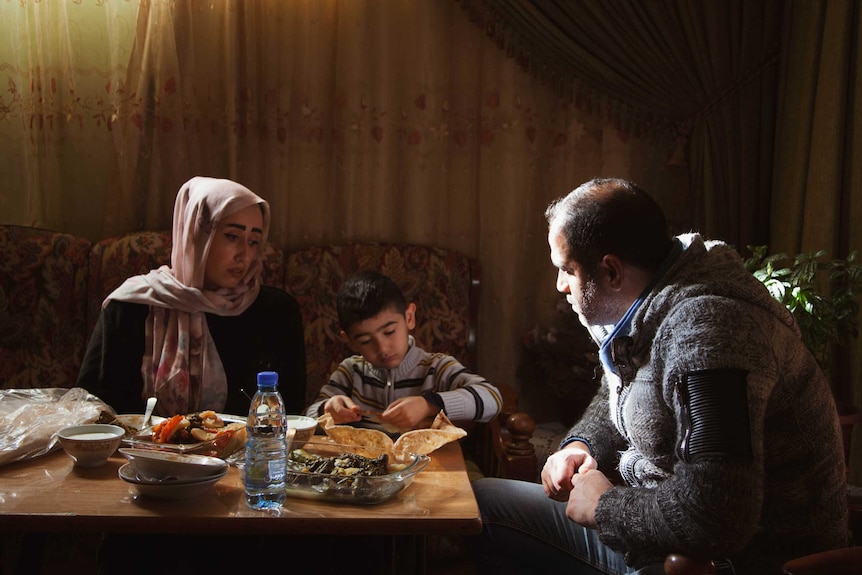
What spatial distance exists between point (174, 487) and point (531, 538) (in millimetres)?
845

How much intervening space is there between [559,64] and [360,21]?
0.87 metres

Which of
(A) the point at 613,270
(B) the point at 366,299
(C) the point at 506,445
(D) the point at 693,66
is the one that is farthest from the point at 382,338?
(D) the point at 693,66

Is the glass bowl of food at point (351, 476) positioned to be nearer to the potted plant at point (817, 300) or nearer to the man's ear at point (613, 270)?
the man's ear at point (613, 270)

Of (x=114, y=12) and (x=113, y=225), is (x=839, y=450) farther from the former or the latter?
(x=114, y=12)

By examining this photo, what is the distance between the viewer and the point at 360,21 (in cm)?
304

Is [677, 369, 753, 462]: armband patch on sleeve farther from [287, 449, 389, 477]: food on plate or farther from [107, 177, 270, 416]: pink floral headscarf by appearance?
[107, 177, 270, 416]: pink floral headscarf

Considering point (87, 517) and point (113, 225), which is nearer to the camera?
point (87, 517)

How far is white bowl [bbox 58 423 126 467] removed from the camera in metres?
1.43

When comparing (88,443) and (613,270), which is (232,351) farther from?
(613,270)

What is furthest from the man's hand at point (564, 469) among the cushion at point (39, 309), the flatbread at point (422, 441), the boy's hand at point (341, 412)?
the cushion at point (39, 309)

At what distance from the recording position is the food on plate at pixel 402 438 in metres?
1.57

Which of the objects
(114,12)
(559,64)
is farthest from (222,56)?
(559,64)

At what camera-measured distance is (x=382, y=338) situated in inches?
82.4

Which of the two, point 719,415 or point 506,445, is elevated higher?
point 719,415
